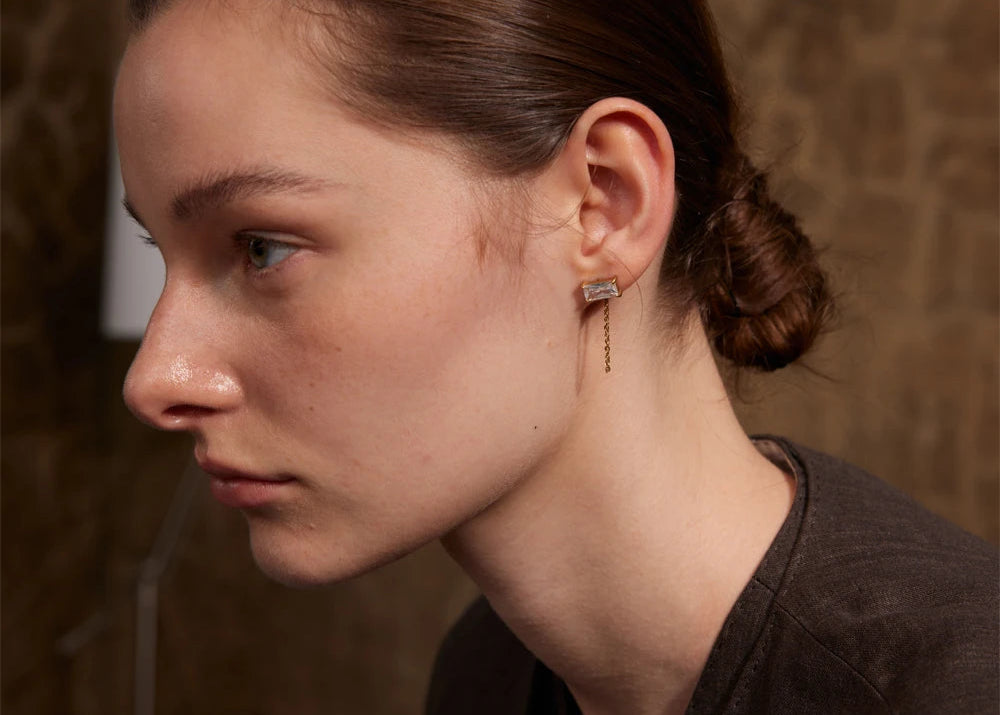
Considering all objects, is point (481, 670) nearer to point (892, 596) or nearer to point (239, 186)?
point (892, 596)

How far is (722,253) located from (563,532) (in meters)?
0.33

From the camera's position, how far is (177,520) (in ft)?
9.86

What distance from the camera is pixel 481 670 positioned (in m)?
1.34

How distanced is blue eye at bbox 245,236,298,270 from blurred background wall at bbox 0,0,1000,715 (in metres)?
1.62

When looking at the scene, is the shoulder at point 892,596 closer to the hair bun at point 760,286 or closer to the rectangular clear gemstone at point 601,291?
the hair bun at point 760,286

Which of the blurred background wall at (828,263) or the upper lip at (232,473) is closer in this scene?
the upper lip at (232,473)

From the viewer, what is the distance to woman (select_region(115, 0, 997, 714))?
0.86m

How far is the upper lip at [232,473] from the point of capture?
93 cm

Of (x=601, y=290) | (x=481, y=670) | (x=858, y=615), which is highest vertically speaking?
(x=601, y=290)

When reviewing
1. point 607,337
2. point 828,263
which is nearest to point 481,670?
point 607,337

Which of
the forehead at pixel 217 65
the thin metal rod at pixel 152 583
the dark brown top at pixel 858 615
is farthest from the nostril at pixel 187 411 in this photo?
the thin metal rod at pixel 152 583

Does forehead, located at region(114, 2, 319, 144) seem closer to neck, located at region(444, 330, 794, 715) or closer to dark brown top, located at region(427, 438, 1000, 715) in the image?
neck, located at region(444, 330, 794, 715)

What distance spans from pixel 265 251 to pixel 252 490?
0.70ft

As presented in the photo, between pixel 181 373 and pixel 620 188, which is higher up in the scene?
pixel 620 188
